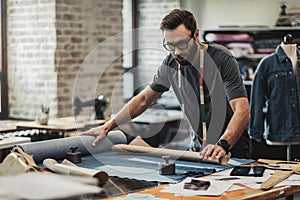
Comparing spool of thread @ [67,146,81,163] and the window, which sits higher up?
the window

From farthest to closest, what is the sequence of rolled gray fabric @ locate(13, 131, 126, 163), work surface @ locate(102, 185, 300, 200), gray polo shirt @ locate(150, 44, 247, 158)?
gray polo shirt @ locate(150, 44, 247, 158)
rolled gray fabric @ locate(13, 131, 126, 163)
work surface @ locate(102, 185, 300, 200)

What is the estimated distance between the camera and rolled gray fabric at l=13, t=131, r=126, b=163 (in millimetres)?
3389

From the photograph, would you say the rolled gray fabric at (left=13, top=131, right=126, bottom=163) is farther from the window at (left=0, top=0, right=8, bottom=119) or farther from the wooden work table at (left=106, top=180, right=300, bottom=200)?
the window at (left=0, top=0, right=8, bottom=119)

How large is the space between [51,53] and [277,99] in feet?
8.37

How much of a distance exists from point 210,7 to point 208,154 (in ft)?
15.8

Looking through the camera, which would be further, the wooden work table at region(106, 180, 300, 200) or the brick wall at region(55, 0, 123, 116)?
the brick wall at region(55, 0, 123, 116)

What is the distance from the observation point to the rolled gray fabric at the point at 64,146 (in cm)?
339

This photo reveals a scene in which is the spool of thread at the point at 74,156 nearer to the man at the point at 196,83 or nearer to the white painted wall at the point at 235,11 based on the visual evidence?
the man at the point at 196,83

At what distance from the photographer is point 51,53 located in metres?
6.62

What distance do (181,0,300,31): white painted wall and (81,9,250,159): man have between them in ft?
11.6

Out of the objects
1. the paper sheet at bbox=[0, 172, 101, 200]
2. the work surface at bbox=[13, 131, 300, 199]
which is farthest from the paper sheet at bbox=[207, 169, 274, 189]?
the paper sheet at bbox=[0, 172, 101, 200]

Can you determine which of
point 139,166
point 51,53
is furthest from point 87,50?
point 139,166

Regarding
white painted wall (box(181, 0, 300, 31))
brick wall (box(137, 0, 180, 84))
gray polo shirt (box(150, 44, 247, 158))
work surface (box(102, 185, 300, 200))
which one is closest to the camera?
work surface (box(102, 185, 300, 200))

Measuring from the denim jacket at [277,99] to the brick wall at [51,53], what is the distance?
7.10 ft
